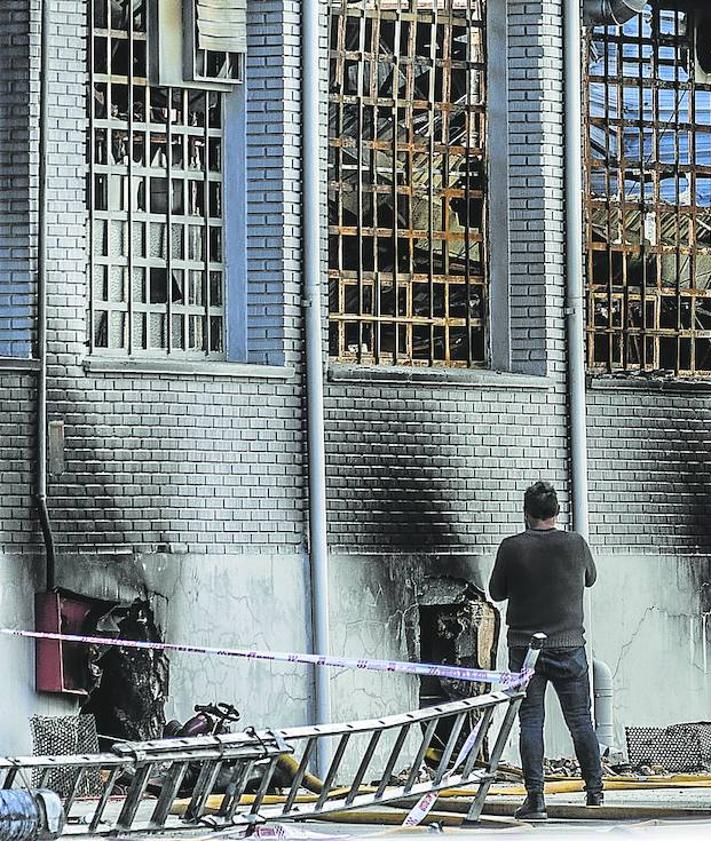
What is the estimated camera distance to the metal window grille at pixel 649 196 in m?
16.9

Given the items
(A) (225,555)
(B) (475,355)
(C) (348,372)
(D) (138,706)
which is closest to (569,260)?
(B) (475,355)

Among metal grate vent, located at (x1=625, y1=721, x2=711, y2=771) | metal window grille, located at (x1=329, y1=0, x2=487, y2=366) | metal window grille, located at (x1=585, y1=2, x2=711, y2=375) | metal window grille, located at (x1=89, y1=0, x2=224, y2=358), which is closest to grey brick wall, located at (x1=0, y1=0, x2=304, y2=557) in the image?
metal window grille, located at (x1=89, y1=0, x2=224, y2=358)

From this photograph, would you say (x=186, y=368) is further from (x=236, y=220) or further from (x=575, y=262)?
(x=575, y=262)

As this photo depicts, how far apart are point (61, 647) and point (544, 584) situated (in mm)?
3987

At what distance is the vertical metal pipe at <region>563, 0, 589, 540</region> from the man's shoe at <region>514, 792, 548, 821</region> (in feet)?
15.0

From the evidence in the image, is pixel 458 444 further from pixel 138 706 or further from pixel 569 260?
pixel 138 706

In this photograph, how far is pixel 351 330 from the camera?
1603 cm

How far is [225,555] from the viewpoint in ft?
49.2

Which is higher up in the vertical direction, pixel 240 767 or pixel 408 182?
pixel 408 182

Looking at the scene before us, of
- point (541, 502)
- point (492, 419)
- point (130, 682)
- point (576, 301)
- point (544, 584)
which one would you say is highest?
point (576, 301)

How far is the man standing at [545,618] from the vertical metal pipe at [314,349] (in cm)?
331

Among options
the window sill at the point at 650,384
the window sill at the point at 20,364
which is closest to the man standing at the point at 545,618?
the window sill at the point at 20,364

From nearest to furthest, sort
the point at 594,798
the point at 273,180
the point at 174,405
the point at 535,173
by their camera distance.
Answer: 1. the point at 594,798
2. the point at 174,405
3. the point at 273,180
4. the point at 535,173

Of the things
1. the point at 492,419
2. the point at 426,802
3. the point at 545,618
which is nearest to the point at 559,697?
the point at 545,618
